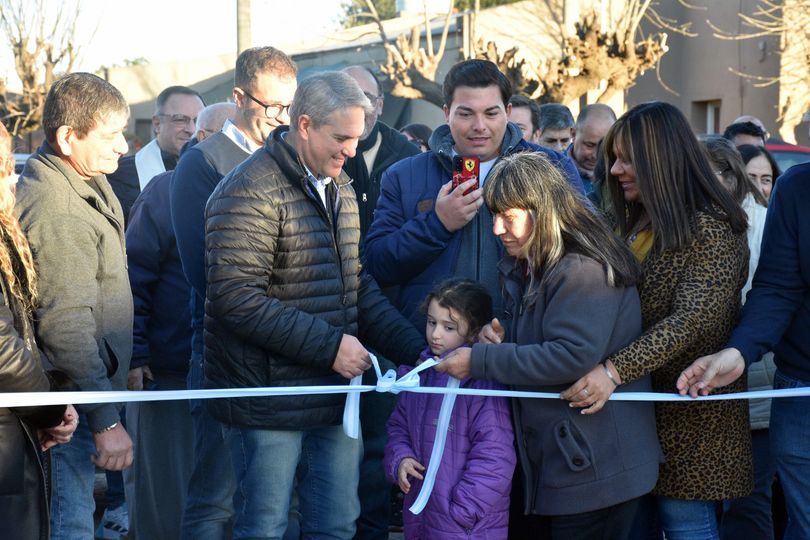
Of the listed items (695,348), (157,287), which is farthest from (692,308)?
(157,287)

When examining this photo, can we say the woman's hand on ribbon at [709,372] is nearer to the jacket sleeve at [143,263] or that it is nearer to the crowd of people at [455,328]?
the crowd of people at [455,328]

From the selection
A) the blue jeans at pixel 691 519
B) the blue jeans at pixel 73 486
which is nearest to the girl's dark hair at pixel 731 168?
the blue jeans at pixel 691 519

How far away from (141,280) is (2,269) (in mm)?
1966

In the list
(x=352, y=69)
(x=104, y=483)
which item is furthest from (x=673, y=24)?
(x=104, y=483)

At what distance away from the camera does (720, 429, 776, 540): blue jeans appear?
4273 mm

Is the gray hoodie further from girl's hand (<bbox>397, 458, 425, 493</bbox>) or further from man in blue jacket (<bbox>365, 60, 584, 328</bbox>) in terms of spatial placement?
man in blue jacket (<bbox>365, 60, 584, 328</bbox>)

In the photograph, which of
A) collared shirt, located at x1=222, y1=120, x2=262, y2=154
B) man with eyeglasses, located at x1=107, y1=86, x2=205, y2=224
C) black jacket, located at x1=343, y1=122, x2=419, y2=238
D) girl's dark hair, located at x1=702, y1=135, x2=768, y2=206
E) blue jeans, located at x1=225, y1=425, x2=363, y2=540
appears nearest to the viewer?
blue jeans, located at x1=225, y1=425, x2=363, y2=540

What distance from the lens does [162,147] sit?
267 inches

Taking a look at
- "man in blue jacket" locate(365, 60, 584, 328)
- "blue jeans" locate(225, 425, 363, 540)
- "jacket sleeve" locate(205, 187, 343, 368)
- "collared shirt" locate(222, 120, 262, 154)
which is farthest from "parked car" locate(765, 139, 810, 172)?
"jacket sleeve" locate(205, 187, 343, 368)

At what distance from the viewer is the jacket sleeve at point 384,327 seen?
392 centimetres

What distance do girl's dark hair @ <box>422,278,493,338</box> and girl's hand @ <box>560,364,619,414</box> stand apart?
1.62 ft

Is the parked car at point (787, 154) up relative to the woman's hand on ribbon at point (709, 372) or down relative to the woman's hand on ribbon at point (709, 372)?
up

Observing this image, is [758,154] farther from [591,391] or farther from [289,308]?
[289,308]

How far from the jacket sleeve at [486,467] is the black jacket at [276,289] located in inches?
22.4
